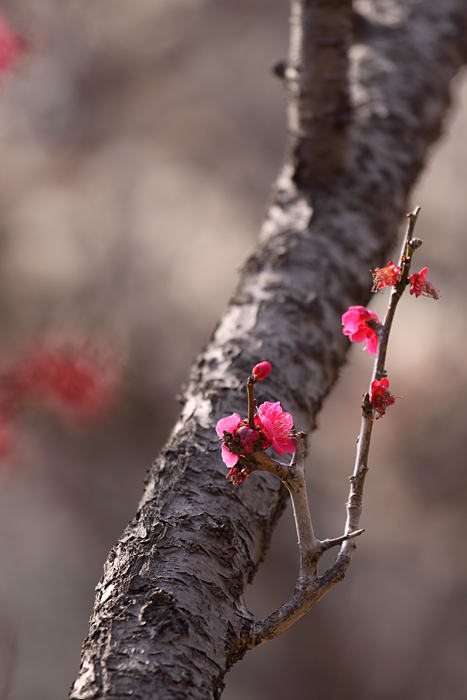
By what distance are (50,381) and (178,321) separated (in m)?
1.03

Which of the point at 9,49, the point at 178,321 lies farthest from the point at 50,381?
the point at 178,321

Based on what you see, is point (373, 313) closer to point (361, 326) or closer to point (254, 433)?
point (361, 326)

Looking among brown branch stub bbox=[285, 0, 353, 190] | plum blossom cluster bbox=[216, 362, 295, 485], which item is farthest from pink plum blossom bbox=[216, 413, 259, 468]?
brown branch stub bbox=[285, 0, 353, 190]

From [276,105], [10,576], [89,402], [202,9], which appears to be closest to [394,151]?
[89,402]

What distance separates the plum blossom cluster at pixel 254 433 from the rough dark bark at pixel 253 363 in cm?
9

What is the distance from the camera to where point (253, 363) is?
0.50 m

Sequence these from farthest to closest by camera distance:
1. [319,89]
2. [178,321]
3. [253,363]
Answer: [178,321]
[319,89]
[253,363]

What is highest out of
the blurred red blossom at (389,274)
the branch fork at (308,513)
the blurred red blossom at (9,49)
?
the blurred red blossom at (9,49)

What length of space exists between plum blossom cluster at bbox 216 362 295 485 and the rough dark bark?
9 cm

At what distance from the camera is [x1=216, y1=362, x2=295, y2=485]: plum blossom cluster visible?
0.98 ft

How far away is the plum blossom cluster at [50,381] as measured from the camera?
1637 millimetres

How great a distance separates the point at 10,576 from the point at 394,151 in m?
1.92

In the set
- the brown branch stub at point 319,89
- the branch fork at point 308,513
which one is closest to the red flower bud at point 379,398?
the branch fork at point 308,513

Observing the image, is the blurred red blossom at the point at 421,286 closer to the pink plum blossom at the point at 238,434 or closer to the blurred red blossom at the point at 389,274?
the blurred red blossom at the point at 389,274
